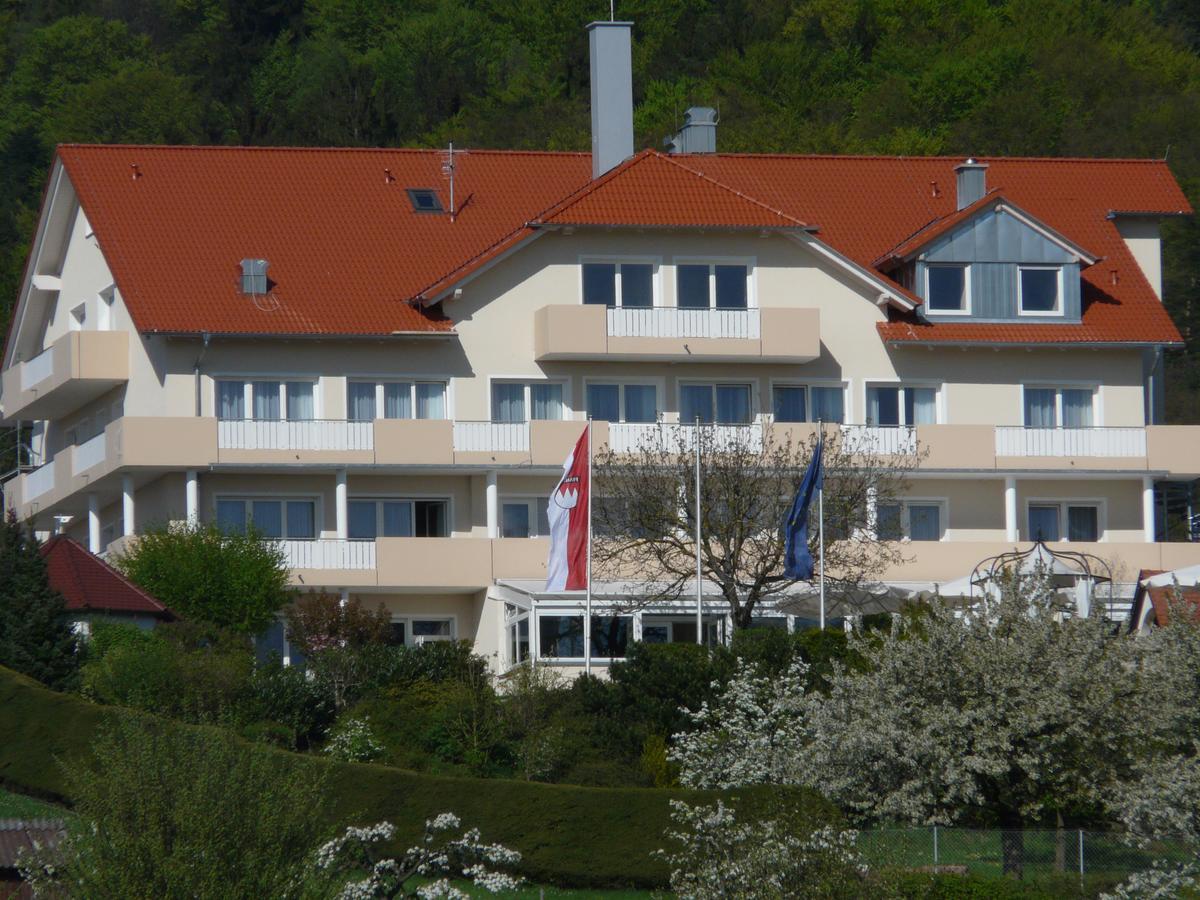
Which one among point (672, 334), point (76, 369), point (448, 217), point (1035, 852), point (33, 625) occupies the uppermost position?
point (448, 217)

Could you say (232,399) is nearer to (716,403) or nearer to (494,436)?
(494,436)

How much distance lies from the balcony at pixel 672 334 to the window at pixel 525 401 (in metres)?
0.77

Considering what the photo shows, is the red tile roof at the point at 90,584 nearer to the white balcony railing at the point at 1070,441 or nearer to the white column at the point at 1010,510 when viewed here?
the white column at the point at 1010,510

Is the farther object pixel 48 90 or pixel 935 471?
pixel 48 90

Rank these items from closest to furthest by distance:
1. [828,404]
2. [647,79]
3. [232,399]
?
[232,399] → [828,404] → [647,79]

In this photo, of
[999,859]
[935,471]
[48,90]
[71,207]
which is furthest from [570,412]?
[48,90]

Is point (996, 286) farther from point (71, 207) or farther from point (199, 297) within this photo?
point (71, 207)

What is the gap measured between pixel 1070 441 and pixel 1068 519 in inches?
83.3

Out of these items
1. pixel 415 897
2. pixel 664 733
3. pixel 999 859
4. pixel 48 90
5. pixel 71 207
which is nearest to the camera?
pixel 415 897

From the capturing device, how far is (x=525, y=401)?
54875mm

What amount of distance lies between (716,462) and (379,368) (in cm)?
812

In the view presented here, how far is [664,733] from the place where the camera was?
42.9 metres

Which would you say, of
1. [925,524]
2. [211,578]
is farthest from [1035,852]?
[925,524]

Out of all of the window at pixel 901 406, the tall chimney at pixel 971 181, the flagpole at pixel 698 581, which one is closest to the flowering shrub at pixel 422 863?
the flagpole at pixel 698 581
